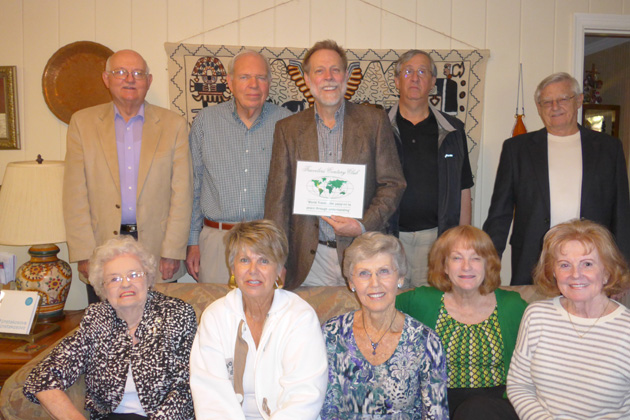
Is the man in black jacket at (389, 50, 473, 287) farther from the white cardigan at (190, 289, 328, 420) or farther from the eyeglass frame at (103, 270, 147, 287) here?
the eyeglass frame at (103, 270, 147, 287)

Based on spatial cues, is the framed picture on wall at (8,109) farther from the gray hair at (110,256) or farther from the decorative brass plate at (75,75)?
the gray hair at (110,256)

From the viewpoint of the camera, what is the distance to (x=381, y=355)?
2.05m

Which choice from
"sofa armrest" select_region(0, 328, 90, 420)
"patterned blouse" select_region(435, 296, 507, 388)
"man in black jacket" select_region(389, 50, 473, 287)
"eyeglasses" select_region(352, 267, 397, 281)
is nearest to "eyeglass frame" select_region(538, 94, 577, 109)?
"man in black jacket" select_region(389, 50, 473, 287)

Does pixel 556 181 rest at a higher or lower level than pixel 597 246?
higher

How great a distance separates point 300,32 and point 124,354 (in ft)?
8.19

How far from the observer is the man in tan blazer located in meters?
2.94

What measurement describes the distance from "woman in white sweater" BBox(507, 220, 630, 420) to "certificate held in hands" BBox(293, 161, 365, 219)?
34.1 inches

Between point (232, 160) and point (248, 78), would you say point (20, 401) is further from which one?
point (248, 78)

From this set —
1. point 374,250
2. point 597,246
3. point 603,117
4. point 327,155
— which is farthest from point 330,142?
point 603,117

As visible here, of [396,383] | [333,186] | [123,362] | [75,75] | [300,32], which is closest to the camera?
[396,383]

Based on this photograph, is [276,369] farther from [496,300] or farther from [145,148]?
[145,148]

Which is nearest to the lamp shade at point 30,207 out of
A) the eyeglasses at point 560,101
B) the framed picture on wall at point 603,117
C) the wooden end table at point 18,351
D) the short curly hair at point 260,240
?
the wooden end table at point 18,351

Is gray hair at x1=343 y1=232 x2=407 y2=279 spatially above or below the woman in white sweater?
above

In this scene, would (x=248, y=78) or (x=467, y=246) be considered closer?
(x=467, y=246)
